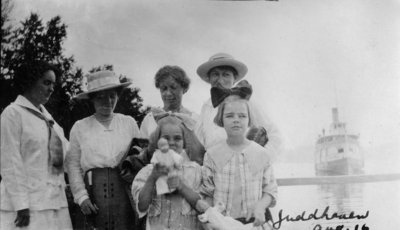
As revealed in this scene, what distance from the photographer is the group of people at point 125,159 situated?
199cm

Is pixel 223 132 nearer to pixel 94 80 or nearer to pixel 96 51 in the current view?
pixel 94 80

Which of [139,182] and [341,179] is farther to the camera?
[341,179]

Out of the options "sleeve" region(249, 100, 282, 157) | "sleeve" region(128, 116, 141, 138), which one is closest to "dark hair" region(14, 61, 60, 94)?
"sleeve" region(128, 116, 141, 138)

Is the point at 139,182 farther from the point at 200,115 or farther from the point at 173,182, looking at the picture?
the point at 200,115

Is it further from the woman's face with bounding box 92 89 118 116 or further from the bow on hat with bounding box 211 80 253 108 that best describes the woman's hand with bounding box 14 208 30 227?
the bow on hat with bounding box 211 80 253 108

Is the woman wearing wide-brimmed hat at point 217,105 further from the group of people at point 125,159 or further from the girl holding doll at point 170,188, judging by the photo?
the girl holding doll at point 170,188

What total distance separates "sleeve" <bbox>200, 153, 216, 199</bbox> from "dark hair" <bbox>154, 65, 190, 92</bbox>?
0.51m

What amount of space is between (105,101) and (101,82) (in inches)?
4.6

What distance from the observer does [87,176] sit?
6.97 ft

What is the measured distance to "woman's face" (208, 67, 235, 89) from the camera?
7.63 feet

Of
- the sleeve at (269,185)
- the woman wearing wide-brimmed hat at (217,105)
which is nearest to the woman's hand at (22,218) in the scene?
the woman wearing wide-brimmed hat at (217,105)

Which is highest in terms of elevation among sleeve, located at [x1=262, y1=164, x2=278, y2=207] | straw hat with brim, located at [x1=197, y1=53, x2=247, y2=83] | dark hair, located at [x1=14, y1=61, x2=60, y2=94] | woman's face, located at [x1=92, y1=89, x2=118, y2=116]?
straw hat with brim, located at [x1=197, y1=53, x2=247, y2=83]

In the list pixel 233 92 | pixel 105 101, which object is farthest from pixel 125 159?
pixel 233 92

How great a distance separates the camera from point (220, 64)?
2.37m
